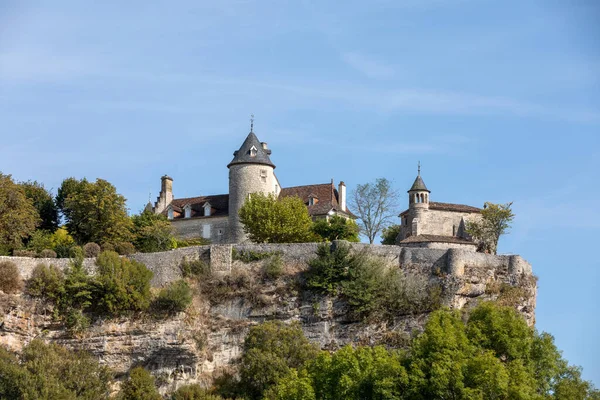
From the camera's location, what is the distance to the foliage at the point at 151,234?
229 feet

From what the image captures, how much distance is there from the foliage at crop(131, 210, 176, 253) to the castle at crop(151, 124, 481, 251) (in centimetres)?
339

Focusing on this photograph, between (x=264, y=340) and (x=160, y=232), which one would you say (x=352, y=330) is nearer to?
(x=264, y=340)

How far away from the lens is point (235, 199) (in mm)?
73562

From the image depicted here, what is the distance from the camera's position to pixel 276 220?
226 feet

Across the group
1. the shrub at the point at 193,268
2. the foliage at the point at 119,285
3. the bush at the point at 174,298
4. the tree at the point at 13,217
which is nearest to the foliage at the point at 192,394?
the bush at the point at 174,298

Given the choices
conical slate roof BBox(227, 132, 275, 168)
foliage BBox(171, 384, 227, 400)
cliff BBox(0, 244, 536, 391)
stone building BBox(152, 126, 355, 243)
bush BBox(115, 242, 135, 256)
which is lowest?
foliage BBox(171, 384, 227, 400)

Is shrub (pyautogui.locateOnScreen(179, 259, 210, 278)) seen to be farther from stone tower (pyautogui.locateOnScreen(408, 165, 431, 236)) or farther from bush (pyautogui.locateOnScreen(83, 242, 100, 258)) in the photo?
stone tower (pyautogui.locateOnScreen(408, 165, 431, 236))

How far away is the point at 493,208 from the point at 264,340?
2004 centimetres

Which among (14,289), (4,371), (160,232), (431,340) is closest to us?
(431,340)

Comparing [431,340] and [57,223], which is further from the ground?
[57,223]

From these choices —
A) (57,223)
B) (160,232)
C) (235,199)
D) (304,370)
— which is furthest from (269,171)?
(304,370)

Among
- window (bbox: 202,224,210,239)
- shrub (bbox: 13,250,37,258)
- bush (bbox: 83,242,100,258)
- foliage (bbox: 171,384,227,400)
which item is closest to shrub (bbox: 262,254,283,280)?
foliage (bbox: 171,384,227,400)

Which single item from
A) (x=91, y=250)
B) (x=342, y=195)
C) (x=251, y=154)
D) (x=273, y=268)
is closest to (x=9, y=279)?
(x=91, y=250)

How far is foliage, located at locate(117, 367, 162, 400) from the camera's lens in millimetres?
55125
